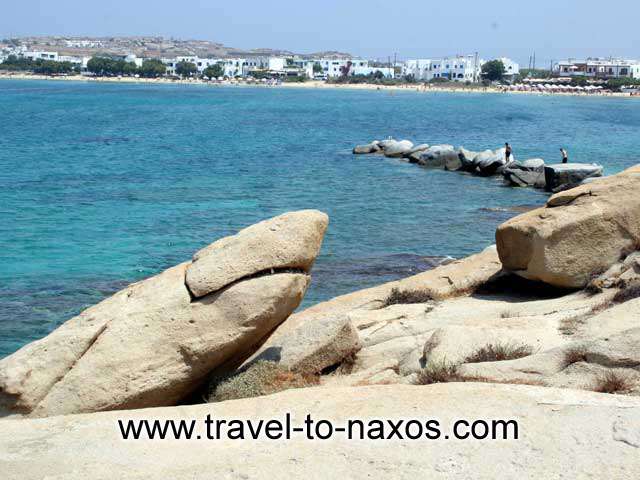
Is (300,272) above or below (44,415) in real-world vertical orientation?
above

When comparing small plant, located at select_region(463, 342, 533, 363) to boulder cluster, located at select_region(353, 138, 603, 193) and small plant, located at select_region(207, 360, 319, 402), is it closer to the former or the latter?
small plant, located at select_region(207, 360, 319, 402)

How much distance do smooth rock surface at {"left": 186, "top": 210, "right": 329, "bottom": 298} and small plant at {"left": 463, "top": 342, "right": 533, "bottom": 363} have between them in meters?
2.69

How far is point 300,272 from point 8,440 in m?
4.52

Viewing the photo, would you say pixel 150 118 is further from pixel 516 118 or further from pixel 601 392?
pixel 601 392

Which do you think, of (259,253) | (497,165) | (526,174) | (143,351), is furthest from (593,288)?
(497,165)

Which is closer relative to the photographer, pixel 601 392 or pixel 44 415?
pixel 601 392

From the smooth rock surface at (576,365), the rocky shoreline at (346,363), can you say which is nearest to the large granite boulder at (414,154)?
the rocky shoreline at (346,363)

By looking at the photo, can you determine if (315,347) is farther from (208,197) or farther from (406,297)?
(208,197)

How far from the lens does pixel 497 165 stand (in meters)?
47.1

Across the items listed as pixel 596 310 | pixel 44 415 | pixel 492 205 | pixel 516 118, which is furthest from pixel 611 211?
pixel 516 118

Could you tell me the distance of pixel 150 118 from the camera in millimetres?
90812

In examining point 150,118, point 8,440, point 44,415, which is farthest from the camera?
point 150,118

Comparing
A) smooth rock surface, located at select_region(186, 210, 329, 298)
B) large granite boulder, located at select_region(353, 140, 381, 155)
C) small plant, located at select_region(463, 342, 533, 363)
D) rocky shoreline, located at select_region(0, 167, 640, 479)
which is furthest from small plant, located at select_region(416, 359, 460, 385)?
large granite boulder, located at select_region(353, 140, 381, 155)

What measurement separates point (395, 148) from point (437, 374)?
155 ft
